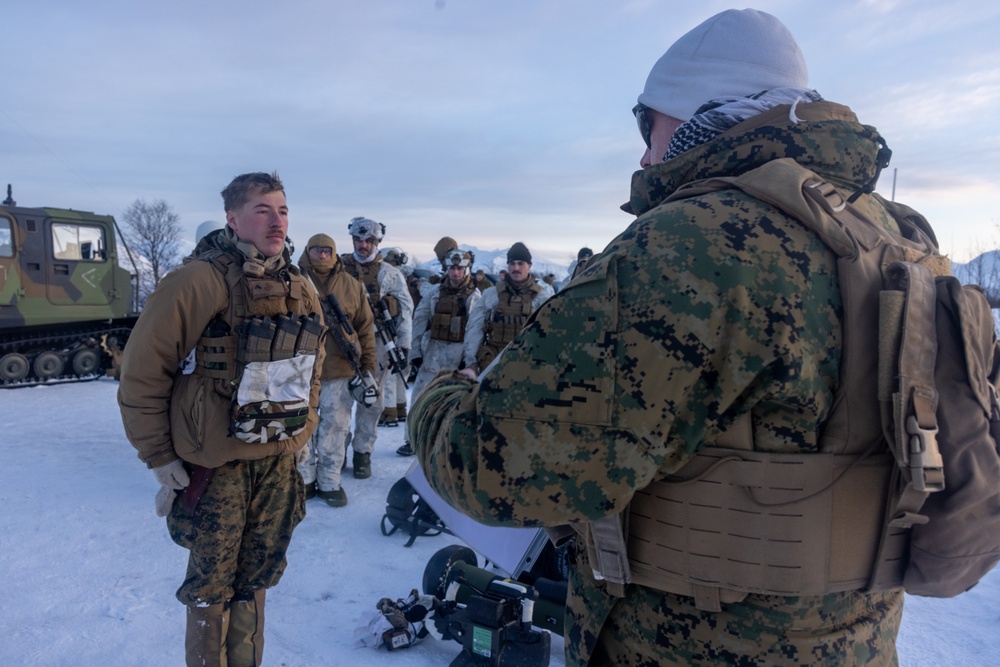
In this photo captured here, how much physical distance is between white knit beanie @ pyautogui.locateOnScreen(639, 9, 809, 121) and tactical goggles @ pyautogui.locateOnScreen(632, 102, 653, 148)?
0.07m

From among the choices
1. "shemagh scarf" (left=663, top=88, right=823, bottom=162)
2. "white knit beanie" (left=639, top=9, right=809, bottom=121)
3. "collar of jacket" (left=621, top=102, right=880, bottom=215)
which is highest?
"white knit beanie" (left=639, top=9, right=809, bottom=121)

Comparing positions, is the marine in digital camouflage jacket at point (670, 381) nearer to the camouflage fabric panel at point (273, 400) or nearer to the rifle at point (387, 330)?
the camouflage fabric panel at point (273, 400)

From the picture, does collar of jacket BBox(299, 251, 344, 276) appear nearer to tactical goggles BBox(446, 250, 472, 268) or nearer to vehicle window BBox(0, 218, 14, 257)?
tactical goggles BBox(446, 250, 472, 268)

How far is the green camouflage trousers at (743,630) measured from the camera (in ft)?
4.07

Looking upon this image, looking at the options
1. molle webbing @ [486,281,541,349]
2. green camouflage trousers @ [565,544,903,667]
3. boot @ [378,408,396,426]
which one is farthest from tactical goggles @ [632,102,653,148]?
boot @ [378,408,396,426]

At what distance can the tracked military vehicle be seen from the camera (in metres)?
11.3

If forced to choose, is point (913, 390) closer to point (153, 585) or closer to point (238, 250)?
point (238, 250)

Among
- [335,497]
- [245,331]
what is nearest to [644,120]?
[245,331]

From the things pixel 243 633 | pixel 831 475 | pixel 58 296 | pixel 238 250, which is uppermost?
pixel 238 250

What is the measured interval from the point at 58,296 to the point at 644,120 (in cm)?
1314

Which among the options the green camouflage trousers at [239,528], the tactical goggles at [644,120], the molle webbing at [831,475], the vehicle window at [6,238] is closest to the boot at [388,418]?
the green camouflage trousers at [239,528]

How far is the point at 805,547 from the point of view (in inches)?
47.0

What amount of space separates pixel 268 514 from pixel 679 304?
234 centimetres

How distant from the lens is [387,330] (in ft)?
22.0
